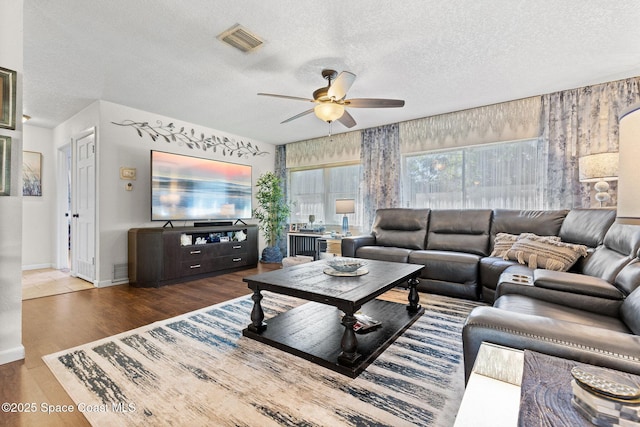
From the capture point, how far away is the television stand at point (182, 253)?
3.85 m

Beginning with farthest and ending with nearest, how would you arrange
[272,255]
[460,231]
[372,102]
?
[272,255] < [460,231] < [372,102]

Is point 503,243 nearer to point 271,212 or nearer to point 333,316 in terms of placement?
point 333,316

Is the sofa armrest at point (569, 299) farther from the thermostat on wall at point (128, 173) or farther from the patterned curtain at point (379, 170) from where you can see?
the thermostat on wall at point (128, 173)

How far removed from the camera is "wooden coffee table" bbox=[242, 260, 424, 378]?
181cm

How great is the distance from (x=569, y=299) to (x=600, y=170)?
200 cm

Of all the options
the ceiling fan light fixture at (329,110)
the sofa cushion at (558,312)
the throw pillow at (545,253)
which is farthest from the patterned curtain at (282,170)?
the sofa cushion at (558,312)

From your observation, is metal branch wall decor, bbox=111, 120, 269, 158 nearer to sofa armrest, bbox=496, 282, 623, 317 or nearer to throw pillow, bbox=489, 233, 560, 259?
throw pillow, bbox=489, 233, 560, 259

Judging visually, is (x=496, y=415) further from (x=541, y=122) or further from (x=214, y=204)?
(x=214, y=204)

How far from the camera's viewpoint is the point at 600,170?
2.92m

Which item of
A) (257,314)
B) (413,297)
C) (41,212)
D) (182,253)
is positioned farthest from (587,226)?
(41,212)

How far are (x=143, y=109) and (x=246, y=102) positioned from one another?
1.60m

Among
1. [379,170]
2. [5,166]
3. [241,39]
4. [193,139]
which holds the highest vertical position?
[241,39]

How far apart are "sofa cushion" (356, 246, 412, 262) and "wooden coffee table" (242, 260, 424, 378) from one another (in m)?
0.85

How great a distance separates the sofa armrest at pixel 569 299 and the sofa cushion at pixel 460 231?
168 cm
